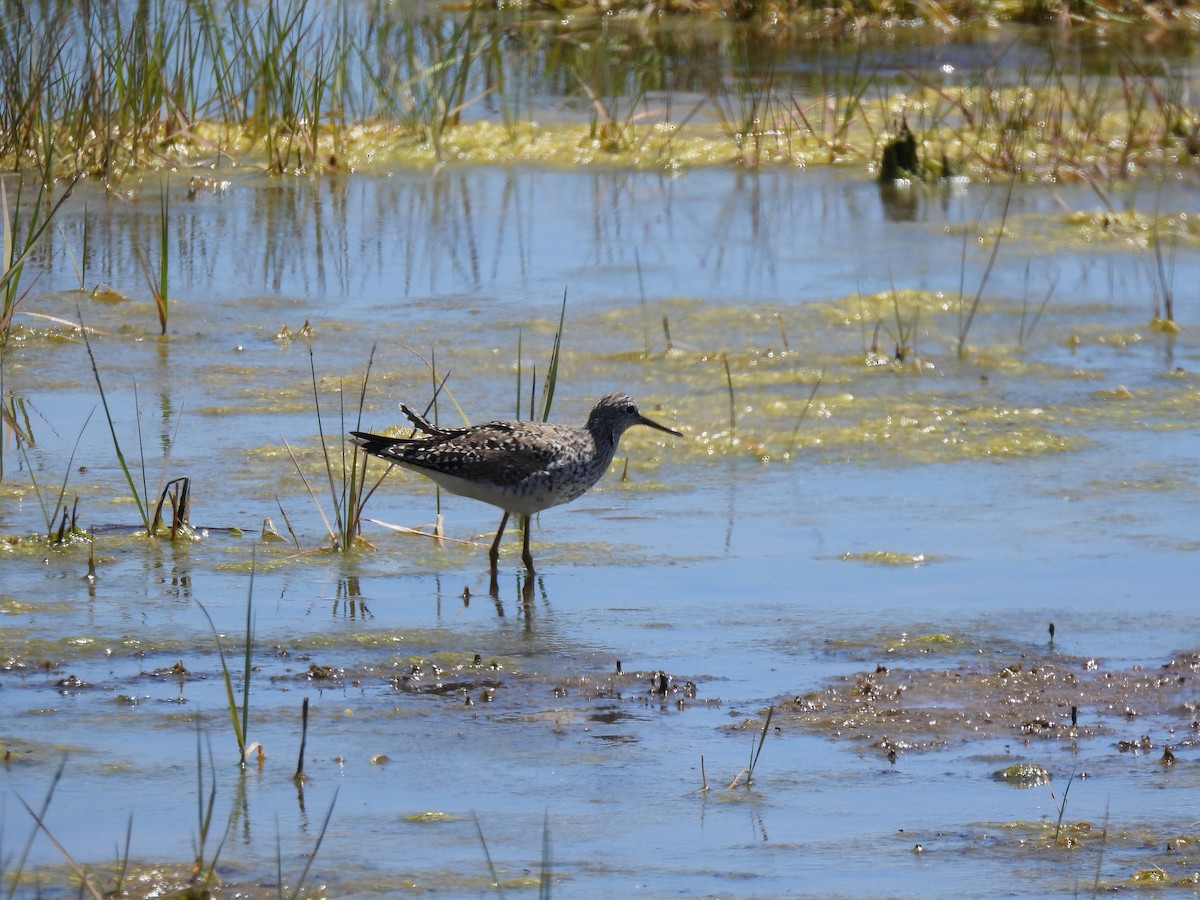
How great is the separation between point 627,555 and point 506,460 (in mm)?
524

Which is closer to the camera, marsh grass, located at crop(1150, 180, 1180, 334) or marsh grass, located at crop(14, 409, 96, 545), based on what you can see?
marsh grass, located at crop(14, 409, 96, 545)

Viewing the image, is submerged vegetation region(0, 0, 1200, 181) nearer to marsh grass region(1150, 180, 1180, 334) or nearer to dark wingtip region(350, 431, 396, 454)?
marsh grass region(1150, 180, 1180, 334)

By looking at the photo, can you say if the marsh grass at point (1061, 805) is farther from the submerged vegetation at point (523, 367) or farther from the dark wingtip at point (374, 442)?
the dark wingtip at point (374, 442)

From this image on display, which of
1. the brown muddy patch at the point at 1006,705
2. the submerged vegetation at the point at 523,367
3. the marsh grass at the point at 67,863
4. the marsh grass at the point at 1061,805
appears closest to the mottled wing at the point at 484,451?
the submerged vegetation at the point at 523,367

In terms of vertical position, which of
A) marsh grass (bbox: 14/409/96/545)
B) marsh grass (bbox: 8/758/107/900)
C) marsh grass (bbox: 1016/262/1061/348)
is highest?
marsh grass (bbox: 1016/262/1061/348)

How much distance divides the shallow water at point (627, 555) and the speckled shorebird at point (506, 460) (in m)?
0.25

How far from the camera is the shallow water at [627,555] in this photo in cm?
417

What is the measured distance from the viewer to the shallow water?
4168 mm

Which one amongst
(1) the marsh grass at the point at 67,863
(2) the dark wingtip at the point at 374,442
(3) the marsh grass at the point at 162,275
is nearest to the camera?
(1) the marsh grass at the point at 67,863

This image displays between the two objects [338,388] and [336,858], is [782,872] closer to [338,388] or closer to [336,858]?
[336,858]

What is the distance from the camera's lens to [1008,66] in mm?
14852

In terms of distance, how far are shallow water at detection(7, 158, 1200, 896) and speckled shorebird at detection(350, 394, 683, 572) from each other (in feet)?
0.82

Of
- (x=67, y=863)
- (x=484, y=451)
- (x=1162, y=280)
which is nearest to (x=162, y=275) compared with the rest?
(x=484, y=451)

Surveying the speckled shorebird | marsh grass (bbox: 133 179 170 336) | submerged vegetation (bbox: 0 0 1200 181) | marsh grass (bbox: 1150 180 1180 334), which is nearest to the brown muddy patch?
the speckled shorebird
